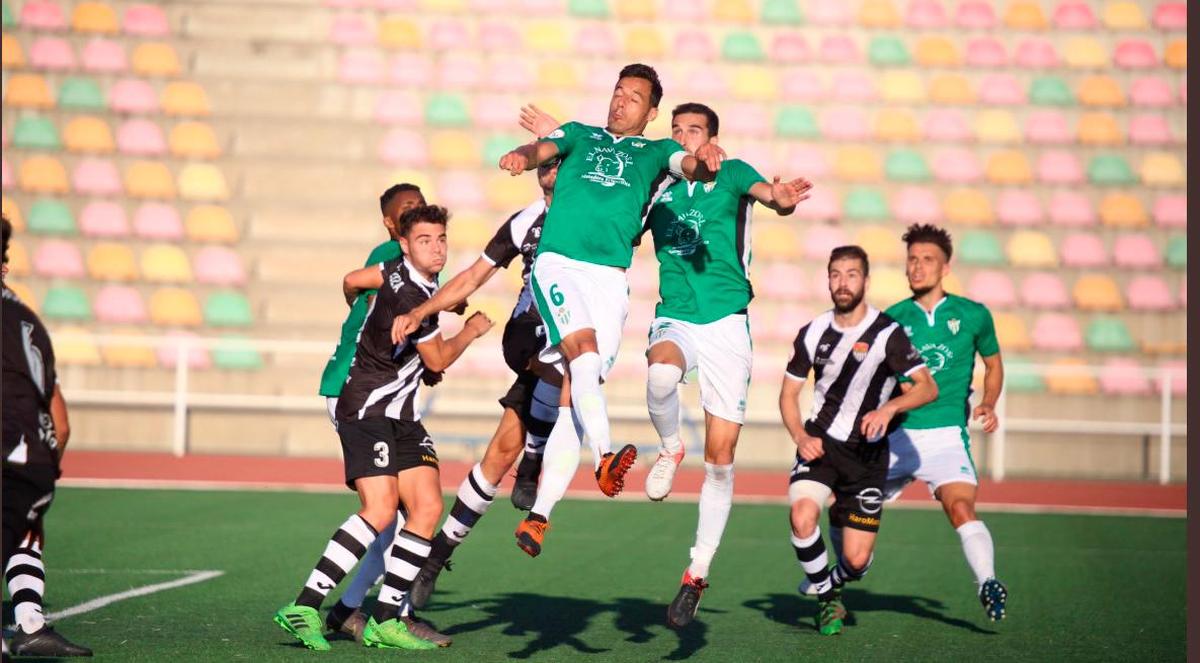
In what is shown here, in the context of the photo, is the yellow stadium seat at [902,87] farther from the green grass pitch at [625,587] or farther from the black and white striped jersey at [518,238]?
the black and white striped jersey at [518,238]

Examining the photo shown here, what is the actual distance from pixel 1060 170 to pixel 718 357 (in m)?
14.3

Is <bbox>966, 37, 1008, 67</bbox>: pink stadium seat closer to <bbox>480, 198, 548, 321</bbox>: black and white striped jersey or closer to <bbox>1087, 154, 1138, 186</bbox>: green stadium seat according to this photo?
<bbox>1087, 154, 1138, 186</bbox>: green stadium seat

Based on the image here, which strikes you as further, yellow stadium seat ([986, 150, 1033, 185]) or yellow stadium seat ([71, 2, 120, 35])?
yellow stadium seat ([71, 2, 120, 35])

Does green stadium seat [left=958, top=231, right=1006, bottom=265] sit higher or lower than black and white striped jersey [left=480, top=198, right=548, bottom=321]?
higher

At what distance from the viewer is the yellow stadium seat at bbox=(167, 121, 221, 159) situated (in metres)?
20.5

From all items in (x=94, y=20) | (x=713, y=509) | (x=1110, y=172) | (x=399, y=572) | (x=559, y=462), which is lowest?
(x=399, y=572)

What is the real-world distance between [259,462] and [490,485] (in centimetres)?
1013

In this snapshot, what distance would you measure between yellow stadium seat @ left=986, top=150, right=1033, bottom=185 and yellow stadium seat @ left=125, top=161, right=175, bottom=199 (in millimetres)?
10863

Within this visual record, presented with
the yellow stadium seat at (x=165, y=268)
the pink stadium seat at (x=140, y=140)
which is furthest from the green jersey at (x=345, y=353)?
the pink stadium seat at (x=140, y=140)

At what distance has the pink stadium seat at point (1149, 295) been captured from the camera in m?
19.7

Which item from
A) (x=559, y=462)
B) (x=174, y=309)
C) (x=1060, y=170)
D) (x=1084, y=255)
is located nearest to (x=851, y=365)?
(x=559, y=462)

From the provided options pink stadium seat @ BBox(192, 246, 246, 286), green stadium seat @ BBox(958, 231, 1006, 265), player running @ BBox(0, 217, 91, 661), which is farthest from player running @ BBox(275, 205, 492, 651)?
green stadium seat @ BBox(958, 231, 1006, 265)

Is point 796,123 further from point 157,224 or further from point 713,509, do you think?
point 713,509

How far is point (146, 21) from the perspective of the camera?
21422 mm
